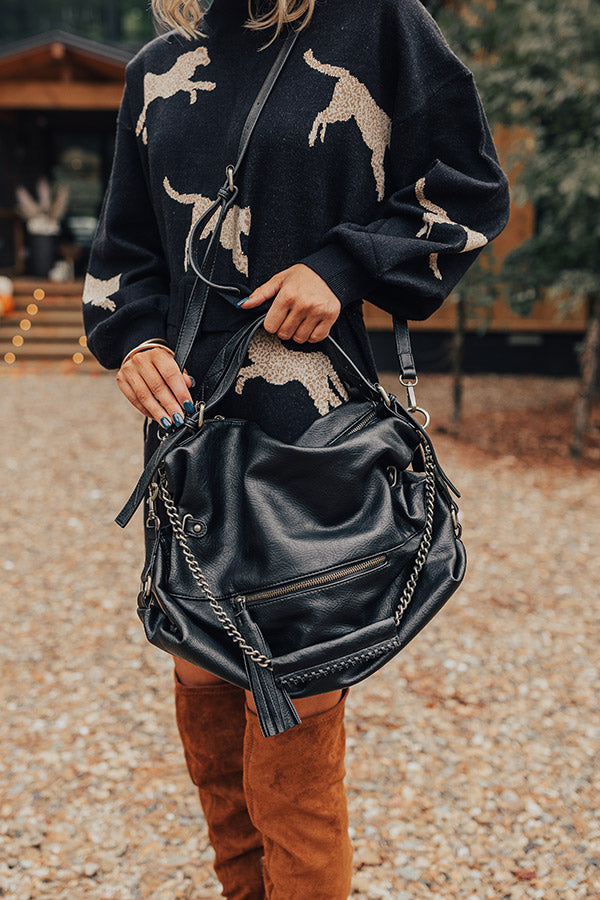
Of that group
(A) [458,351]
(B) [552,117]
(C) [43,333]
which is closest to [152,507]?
(B) [552,117]

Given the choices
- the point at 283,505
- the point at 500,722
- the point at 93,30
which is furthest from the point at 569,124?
the point at 93,30

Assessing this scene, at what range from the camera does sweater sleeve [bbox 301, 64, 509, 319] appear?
3.84 feet

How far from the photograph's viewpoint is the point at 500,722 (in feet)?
8.43

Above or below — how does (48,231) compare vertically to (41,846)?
below

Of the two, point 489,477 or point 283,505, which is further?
point 489,477

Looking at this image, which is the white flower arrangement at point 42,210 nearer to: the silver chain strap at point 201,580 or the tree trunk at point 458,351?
the tree trunk at point 458,351

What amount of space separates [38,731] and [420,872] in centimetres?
132

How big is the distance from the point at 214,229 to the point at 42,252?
1106 cm

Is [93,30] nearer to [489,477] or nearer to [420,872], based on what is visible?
[489,477]

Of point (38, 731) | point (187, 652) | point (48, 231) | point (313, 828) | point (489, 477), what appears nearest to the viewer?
point (187, 652)

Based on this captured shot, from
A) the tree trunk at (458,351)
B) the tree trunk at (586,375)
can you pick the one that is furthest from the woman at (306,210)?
the tree trunk at (458,351)

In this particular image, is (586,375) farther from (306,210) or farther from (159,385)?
(159,385)

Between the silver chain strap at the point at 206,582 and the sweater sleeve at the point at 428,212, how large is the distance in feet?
0.90

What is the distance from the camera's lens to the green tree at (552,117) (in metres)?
4.95
